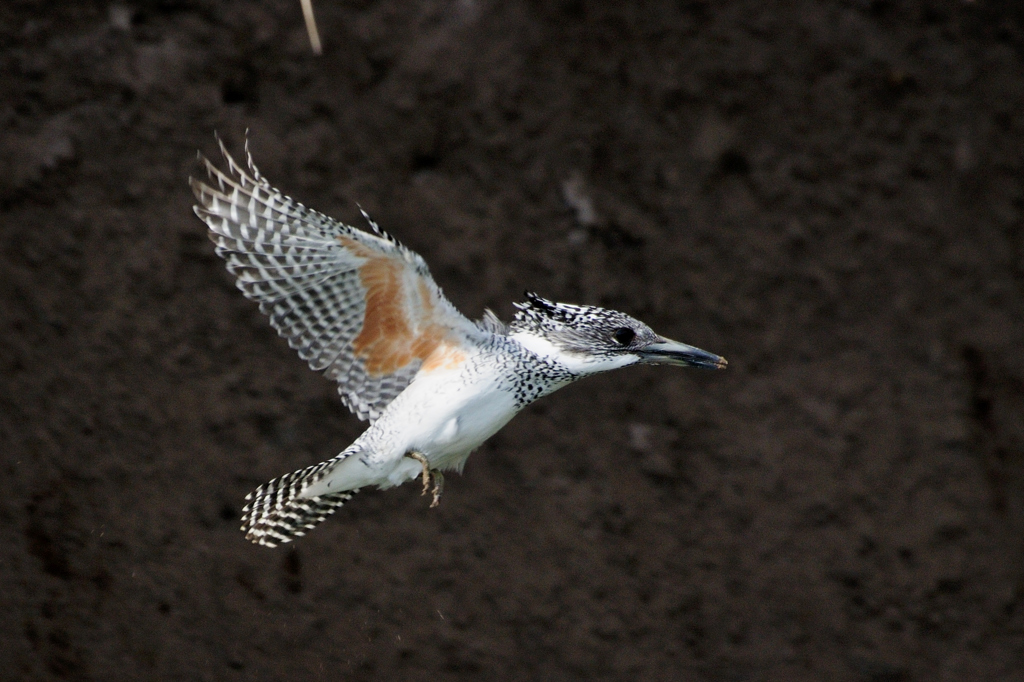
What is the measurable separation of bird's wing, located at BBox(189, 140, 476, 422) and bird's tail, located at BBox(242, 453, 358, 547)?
0.27m

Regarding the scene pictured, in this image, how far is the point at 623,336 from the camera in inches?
98.6

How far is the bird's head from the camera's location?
8.13ft

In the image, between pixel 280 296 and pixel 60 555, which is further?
pixel 60 555

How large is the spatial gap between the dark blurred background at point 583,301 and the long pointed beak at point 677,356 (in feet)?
3.44

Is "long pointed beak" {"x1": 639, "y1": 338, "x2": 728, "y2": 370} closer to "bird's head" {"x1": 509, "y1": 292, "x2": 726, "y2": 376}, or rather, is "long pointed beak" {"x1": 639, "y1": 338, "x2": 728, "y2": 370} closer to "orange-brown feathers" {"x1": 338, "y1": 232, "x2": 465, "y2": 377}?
"bird's head" {"x1": 509, "y1": 292, "x2": 726, "y2": 376}

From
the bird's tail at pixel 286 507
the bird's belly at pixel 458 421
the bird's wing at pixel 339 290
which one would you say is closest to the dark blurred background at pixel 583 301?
the bird's tail at pixel 286 507

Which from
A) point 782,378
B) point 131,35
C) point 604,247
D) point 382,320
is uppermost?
point 131,35

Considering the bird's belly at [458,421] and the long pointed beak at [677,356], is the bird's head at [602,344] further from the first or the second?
the bird's belly at [458,421]

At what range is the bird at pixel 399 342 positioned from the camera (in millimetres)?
2324

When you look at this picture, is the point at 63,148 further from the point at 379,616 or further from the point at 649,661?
the point at 649,661

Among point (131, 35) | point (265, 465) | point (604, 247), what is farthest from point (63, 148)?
point (604, 247)

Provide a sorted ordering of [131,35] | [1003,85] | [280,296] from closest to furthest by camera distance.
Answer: [280,296], [1003,85], [131,35]

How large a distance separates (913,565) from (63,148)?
10.7ft

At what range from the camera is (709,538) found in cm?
360
